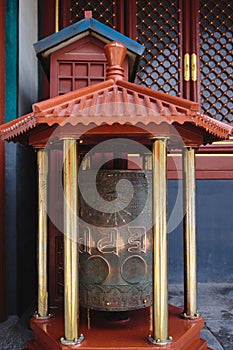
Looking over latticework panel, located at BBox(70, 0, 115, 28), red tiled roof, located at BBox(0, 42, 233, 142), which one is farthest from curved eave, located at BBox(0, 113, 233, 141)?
latticework panel, located at BBox(70, 0, 115, 28)

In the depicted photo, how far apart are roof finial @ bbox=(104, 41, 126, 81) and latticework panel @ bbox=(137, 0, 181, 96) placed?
218 cm

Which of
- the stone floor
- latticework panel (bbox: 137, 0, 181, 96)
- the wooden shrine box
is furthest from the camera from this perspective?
latticework panel (bbox: 137, 0, 181, 96)

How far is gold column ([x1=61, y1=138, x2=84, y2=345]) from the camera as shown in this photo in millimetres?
2750

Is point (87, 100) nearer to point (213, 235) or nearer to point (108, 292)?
point (108, 292)

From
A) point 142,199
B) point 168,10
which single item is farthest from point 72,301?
point 168,10

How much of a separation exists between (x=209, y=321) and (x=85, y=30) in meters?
3.06

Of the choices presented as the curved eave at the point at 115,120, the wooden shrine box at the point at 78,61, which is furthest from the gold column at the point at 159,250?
the wooden shrine box at the point at 78,61

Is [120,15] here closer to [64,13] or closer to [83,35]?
[64,13]

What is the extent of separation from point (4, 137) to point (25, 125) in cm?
33

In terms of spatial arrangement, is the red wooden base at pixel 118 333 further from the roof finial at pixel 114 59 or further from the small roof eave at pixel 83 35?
the small roof eave at pixel 83 35

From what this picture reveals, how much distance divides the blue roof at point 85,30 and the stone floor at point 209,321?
2652mm

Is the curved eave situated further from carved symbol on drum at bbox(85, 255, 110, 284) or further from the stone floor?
the stone floor

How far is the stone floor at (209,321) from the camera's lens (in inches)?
131

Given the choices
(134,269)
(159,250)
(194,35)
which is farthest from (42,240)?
(194,35)
